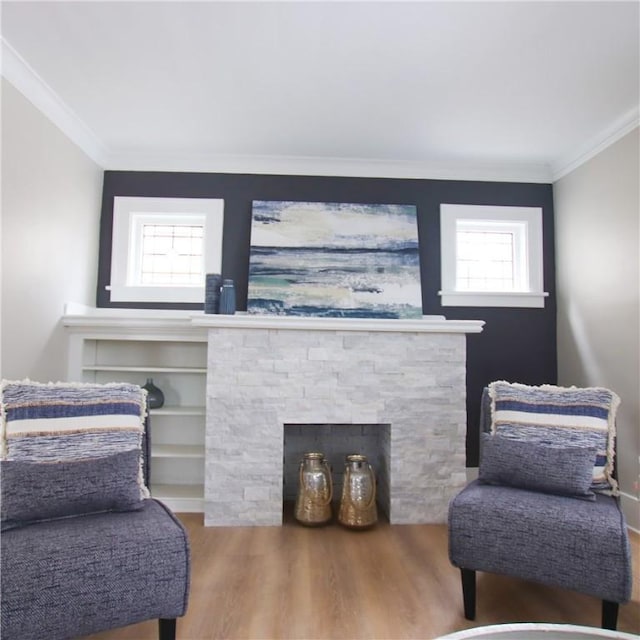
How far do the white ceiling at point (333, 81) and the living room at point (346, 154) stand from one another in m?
0.01

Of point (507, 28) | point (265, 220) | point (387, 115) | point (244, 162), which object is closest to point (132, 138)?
point (244, 162)

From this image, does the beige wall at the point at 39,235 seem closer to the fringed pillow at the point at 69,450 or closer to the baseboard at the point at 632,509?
the fringed pillow at the point at 69,450

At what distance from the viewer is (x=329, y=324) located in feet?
10.8

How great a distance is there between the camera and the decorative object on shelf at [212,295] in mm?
3479

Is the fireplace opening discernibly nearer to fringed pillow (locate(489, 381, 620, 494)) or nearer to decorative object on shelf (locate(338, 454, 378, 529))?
decorative object on shelf (locate(338, 454, 378, 529))

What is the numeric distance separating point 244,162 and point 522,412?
2.74 meters

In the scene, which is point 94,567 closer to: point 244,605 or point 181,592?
point 181,592

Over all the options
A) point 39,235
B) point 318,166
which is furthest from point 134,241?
point 318,166

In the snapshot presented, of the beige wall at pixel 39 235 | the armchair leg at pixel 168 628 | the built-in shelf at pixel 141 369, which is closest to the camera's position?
the armchair leg at pixel 168 628

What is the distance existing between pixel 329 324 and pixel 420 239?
1.24 meters

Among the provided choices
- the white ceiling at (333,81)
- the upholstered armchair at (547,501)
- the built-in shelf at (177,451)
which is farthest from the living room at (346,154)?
the built-in shelf at (177,451)

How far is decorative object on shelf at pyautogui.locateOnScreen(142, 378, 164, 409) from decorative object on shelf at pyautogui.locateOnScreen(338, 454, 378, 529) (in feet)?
4.78

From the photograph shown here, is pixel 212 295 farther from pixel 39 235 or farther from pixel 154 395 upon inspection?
pixel 39 235

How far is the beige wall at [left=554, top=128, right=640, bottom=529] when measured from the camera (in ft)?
10.4
